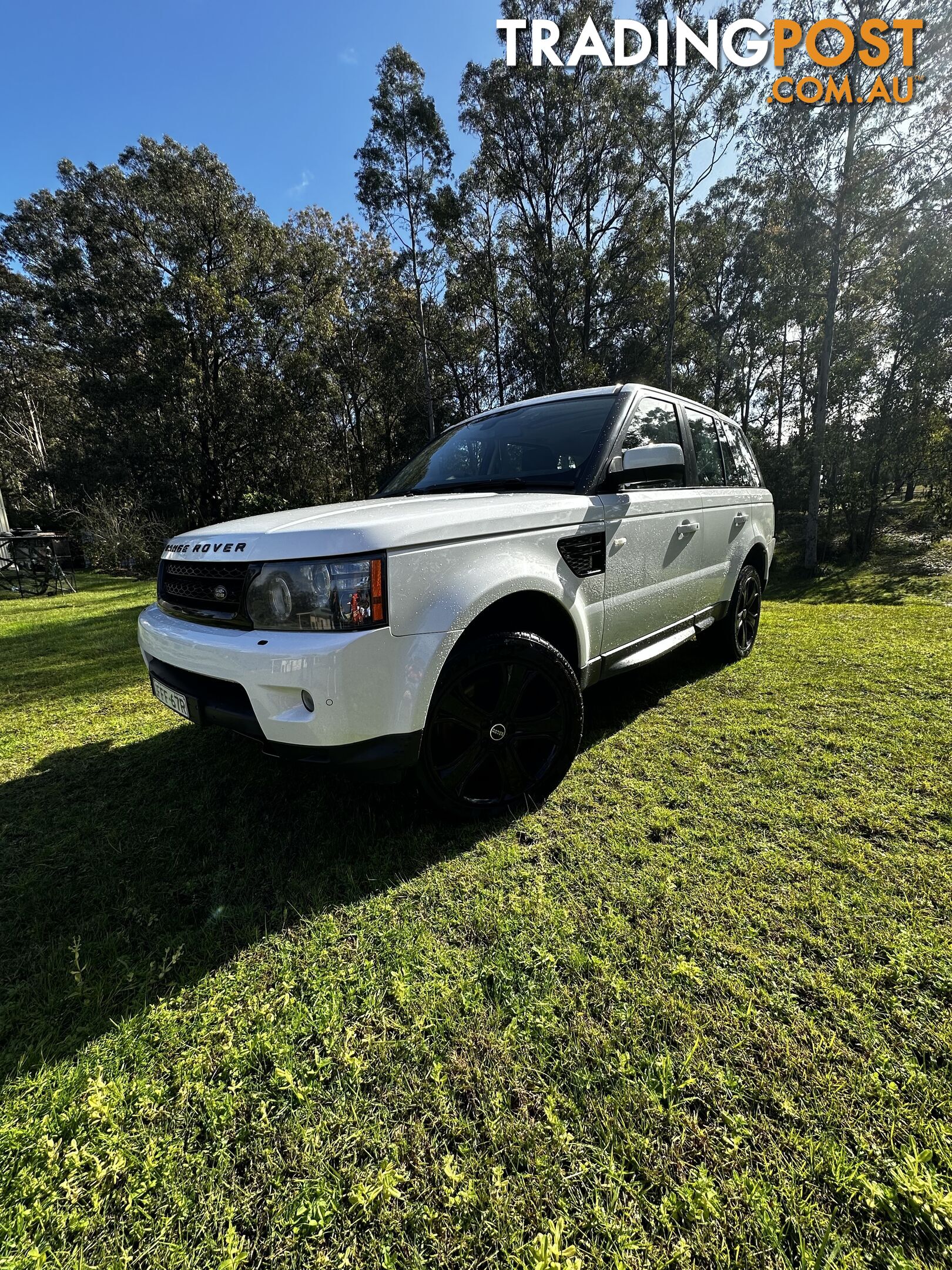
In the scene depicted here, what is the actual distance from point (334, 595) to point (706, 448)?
3110 millimetres

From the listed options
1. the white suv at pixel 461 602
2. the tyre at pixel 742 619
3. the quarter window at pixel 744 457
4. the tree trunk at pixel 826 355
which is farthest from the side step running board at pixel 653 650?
the tree trunk at pixel 826 355

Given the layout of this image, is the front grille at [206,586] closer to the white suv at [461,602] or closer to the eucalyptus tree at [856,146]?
the white suv at [461,602]

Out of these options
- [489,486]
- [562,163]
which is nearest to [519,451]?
[489,486]

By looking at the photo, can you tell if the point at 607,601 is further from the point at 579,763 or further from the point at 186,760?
the point at 186,760

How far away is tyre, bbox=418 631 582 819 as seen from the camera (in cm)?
200

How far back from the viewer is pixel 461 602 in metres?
1.88

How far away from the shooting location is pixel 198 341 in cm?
1988

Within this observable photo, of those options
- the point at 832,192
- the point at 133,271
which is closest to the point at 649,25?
the point at 832,192

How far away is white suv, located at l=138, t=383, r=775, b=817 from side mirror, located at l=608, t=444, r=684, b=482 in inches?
0.5

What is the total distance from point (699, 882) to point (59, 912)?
7.06 feet

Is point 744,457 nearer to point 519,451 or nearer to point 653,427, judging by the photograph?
point 653,427

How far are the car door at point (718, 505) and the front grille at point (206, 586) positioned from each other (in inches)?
109

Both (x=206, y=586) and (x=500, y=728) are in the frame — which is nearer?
(x=206, y=586)

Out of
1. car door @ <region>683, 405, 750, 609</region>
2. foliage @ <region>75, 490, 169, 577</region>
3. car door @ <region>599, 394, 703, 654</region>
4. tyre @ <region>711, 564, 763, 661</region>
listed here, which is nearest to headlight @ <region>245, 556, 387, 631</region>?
car door @ <region>599, 394, 703, 654</region>
